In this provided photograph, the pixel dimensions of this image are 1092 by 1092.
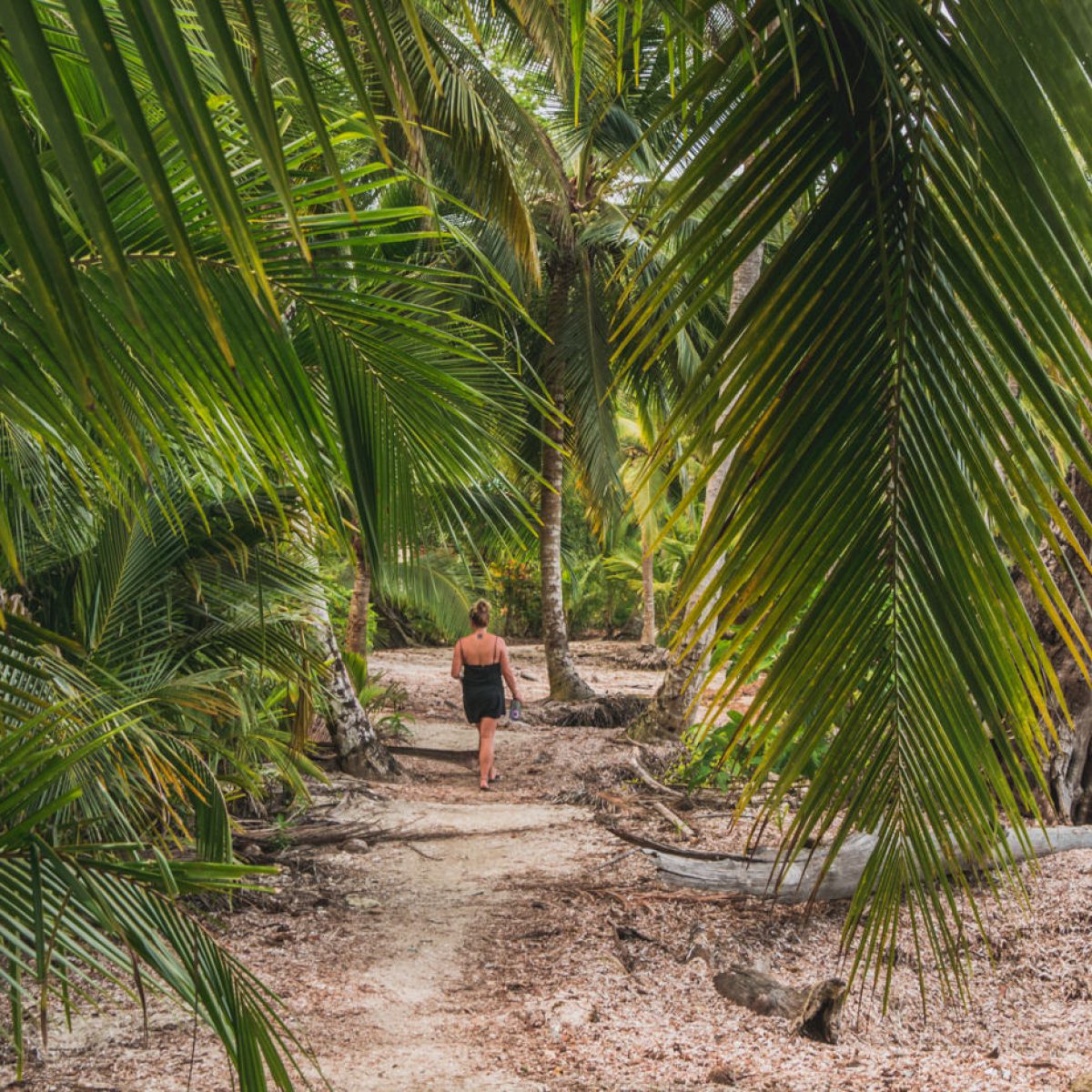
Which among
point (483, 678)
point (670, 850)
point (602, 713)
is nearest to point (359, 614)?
point (602, 713)

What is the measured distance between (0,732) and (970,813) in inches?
62.3

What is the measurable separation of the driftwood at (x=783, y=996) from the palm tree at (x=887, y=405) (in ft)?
8.68

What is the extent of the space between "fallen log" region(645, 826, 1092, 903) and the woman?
289 centimetres

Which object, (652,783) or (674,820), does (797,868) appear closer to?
(674,820)

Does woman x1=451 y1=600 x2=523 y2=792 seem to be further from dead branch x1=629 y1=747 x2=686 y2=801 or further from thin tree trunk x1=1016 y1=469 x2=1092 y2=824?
thin tree trunk x1=1016 y1=469 x2=1092 y2=824

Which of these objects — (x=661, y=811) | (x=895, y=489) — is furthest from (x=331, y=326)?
(x=661, y=811)

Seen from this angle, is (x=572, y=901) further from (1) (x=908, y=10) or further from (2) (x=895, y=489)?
(1) (x=908, y=10)

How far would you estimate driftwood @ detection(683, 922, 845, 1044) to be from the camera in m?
3.59

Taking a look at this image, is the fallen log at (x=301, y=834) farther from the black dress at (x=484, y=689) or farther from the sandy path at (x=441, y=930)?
the black dress at (x=484, y=689)

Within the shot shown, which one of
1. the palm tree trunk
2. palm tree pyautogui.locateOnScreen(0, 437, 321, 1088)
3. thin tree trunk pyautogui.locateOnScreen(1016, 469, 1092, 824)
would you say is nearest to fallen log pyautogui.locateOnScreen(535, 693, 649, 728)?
the palm tree trunk

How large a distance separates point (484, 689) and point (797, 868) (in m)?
3.81

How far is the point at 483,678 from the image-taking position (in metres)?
8.22

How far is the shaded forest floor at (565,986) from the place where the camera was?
3.29 m

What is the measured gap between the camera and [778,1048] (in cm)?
353
